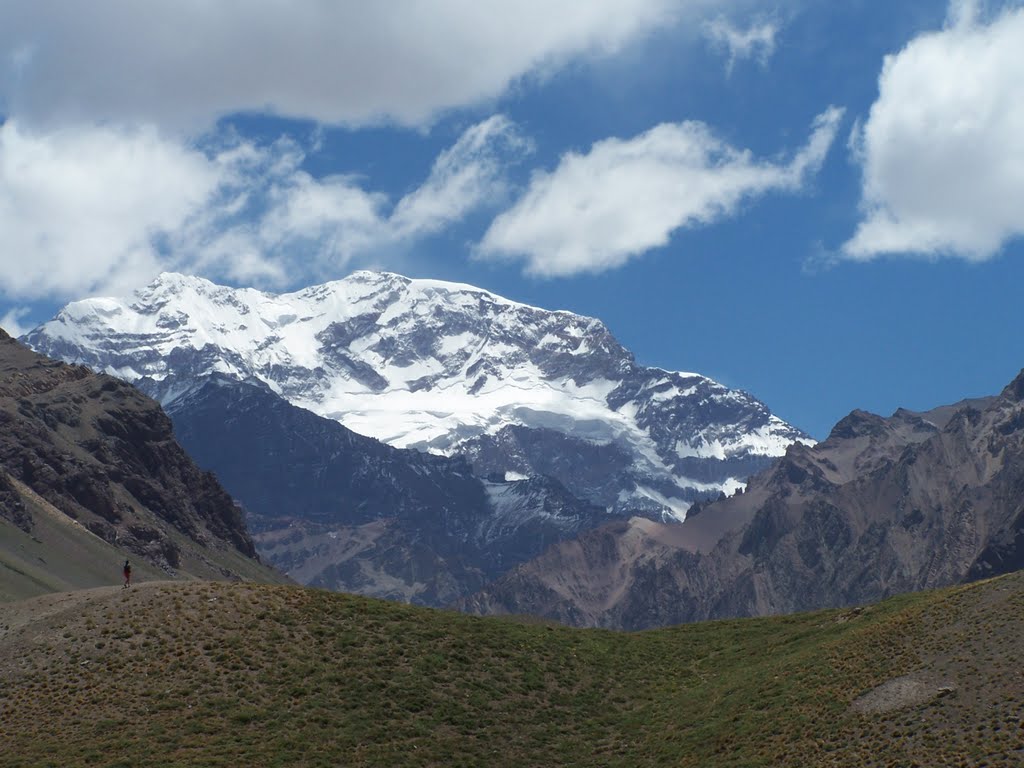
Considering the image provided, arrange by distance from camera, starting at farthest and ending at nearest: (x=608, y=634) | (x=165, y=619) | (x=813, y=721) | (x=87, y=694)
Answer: (x=608, y=634)
(x=165, y=619)
(x=87, y=694)
(x=813, y=721)

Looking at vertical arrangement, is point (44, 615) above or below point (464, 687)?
above

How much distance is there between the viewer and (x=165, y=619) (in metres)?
104

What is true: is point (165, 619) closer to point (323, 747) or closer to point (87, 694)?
point (87, 694)

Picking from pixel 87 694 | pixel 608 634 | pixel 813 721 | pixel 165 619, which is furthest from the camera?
pixel 608 634

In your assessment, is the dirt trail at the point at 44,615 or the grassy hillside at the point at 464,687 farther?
the dirt trail at the point at 44,615

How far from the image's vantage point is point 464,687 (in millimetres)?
101000

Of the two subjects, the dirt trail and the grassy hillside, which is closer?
the grassy hillside

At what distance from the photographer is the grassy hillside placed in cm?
8569

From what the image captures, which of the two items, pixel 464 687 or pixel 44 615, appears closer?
pixel 464 687

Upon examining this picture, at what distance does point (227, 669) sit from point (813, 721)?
3826cm

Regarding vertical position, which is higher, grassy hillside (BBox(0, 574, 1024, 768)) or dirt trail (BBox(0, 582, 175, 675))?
dirt trail (BBox(0, 582, 175, 675))

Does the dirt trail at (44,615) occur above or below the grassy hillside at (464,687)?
above

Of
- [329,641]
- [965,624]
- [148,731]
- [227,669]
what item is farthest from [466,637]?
[965,624]

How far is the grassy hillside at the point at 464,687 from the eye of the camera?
85688 millimetres
